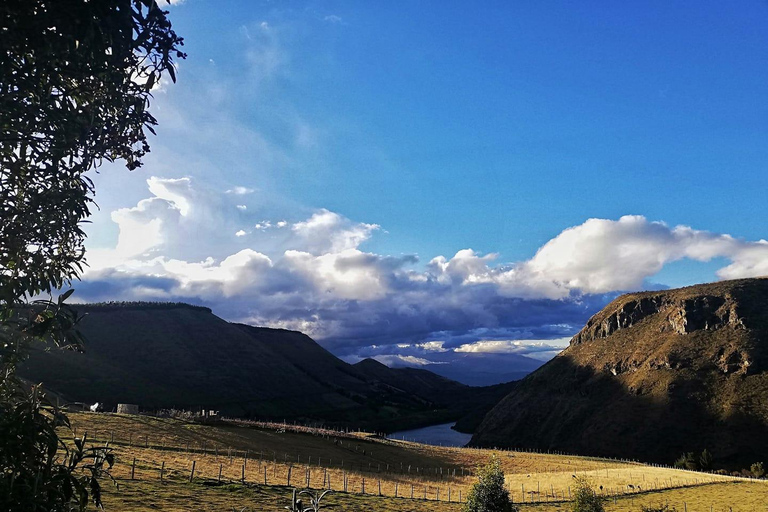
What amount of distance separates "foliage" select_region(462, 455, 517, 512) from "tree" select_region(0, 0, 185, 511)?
24.7m

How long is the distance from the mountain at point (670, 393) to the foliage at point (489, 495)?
435 ft

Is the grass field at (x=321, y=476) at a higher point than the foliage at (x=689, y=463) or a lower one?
higher

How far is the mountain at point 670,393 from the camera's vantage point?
451ft

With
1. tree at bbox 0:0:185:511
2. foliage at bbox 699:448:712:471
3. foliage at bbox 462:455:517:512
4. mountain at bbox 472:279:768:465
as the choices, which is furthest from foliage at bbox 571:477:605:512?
mountain at bbox 472:279:768:465

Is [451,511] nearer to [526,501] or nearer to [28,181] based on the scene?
[526,501]

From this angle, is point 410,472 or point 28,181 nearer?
point 28,181

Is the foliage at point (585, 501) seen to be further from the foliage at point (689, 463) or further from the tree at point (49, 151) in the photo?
the foliage at point (689, 463)

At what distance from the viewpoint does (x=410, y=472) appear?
76250 millimetres

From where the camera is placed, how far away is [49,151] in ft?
31.9

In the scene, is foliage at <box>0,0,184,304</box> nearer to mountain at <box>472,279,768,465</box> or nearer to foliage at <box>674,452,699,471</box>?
foliage at <box>674,452,699,471</box>

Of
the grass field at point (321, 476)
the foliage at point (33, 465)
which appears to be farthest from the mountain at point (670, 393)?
the foliage at point (33, 465)

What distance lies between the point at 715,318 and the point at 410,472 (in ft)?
503

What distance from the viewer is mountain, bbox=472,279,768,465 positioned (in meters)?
138

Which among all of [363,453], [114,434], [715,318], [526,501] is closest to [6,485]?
[526,501]
